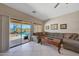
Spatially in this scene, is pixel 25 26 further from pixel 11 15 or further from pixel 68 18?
pixel 68 18

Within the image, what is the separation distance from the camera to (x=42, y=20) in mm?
7691

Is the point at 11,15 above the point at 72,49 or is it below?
above

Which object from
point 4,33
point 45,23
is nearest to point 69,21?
point 45,23

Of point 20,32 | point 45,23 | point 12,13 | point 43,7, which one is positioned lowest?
point 20,32

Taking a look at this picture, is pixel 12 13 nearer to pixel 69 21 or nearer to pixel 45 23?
pixel 45 23

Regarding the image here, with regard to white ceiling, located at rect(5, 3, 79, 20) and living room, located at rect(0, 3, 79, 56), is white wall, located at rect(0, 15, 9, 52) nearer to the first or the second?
living room, located at rect(0, 3, 79, 56)

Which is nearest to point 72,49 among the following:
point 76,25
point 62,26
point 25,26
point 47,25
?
point 76,25

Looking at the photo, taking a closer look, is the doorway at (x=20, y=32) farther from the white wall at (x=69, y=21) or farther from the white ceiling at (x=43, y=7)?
the white wall at (x=69, y=21)

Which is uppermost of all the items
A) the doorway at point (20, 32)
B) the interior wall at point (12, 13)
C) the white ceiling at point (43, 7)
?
the white ceiling at point (43, 7)

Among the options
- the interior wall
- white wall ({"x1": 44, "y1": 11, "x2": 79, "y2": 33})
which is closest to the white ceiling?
the interior wall

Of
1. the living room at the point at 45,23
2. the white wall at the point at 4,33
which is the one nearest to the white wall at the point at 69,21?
the living room at the point at 45,23

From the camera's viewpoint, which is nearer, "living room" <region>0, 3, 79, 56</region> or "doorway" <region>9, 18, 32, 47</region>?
"living room" <region>0, 3, 79, 56</region>

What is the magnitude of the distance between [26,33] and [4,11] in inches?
136

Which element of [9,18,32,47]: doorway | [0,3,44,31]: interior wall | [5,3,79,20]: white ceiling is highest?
[5,3,79,20]: white ceiling
